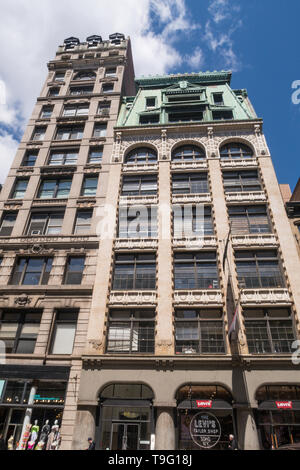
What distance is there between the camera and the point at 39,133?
3166 cm

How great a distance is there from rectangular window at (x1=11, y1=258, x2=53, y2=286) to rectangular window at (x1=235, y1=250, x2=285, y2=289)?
47.3 ft

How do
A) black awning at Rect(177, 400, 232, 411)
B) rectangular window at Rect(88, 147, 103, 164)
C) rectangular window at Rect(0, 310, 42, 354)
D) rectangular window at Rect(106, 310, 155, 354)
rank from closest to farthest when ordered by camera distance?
black awning at Rect(177, 400, 232, 411) < rectangular window at Rect(106, 310, 155, 354) < rectangular window at Rect(0, 310, 42, 354) < rectangular window at Rect(88, 147, 103, 164)

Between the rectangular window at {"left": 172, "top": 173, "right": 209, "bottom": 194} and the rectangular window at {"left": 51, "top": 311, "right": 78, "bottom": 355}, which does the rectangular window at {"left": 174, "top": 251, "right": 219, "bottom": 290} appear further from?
the rectangular window at {"left": 51, "top": 311, "right": 78, "bottom": 355}

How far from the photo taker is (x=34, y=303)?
20562mm

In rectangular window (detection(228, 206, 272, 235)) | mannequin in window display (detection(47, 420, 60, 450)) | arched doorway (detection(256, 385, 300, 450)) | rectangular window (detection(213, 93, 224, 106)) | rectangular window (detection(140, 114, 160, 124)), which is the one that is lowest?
mannequin in window display (detection(47, 420, 60, 450))

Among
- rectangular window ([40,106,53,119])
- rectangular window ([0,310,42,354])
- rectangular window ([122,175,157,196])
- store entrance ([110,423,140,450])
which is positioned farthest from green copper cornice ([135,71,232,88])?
store entrance ([110,423,140,450])

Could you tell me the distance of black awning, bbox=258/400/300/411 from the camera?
16.2m

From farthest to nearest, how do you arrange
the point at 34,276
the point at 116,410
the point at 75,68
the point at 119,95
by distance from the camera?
the point at 75,68, the point at 119,95, the point at 34,276, the point at 116,410

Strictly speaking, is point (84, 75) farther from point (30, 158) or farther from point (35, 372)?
point (35, 372)

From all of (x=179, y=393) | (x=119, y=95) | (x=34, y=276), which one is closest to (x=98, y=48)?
(x=119, y=95)

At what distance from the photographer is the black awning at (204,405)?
1647 cm

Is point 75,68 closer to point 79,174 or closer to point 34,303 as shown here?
point 79,174

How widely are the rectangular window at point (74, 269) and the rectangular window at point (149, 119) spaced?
17690 millimetres

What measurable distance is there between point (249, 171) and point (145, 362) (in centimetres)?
1894
